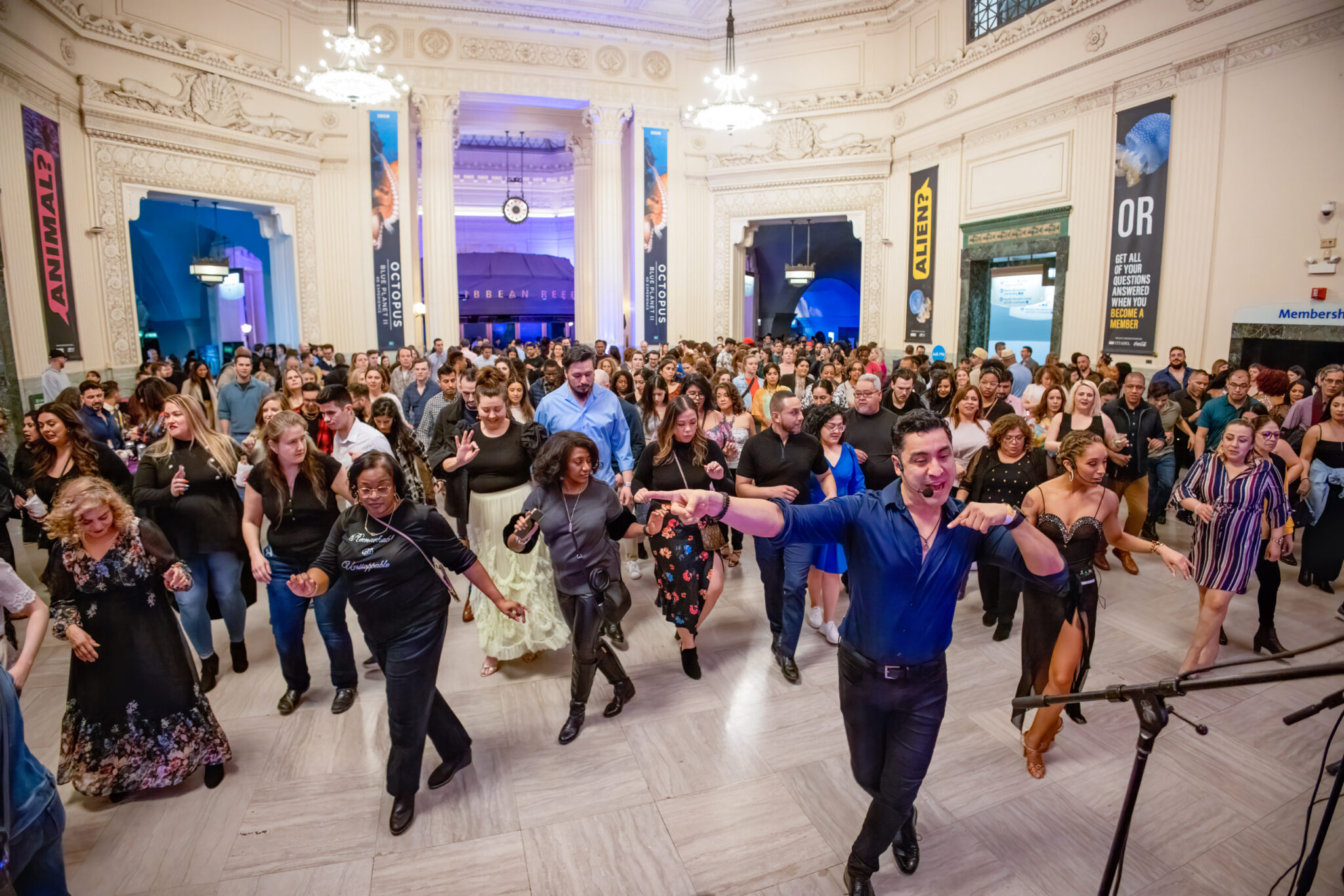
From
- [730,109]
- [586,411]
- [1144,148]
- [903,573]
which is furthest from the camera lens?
[730,109]

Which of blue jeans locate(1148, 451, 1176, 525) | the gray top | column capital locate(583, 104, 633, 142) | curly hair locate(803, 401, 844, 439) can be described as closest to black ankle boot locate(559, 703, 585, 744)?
the gray top

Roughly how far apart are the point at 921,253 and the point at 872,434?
10.8 meters

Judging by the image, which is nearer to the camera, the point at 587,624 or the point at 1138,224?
the point at 587,624

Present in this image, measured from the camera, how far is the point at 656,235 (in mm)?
16125

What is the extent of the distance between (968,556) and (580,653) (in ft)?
6.50

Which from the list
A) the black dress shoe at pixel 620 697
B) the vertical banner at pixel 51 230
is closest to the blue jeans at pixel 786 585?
the black dress shoe at pixel 620 697

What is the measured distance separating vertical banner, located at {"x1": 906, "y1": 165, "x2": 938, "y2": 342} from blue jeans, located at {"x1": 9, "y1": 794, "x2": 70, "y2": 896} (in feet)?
47.2

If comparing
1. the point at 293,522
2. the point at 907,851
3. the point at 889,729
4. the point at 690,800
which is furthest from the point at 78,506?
the point at 907,851

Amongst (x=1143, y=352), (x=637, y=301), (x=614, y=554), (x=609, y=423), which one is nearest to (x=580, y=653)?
(x=614, y=554)

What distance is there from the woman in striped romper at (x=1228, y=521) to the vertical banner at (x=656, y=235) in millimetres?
12655

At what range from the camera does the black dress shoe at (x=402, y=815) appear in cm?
289

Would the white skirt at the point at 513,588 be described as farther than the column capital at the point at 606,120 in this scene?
No

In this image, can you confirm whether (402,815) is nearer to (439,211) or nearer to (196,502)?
(196,502)

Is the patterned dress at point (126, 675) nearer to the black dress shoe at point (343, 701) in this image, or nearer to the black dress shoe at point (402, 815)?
the black dress shoe at point (343, 701)
